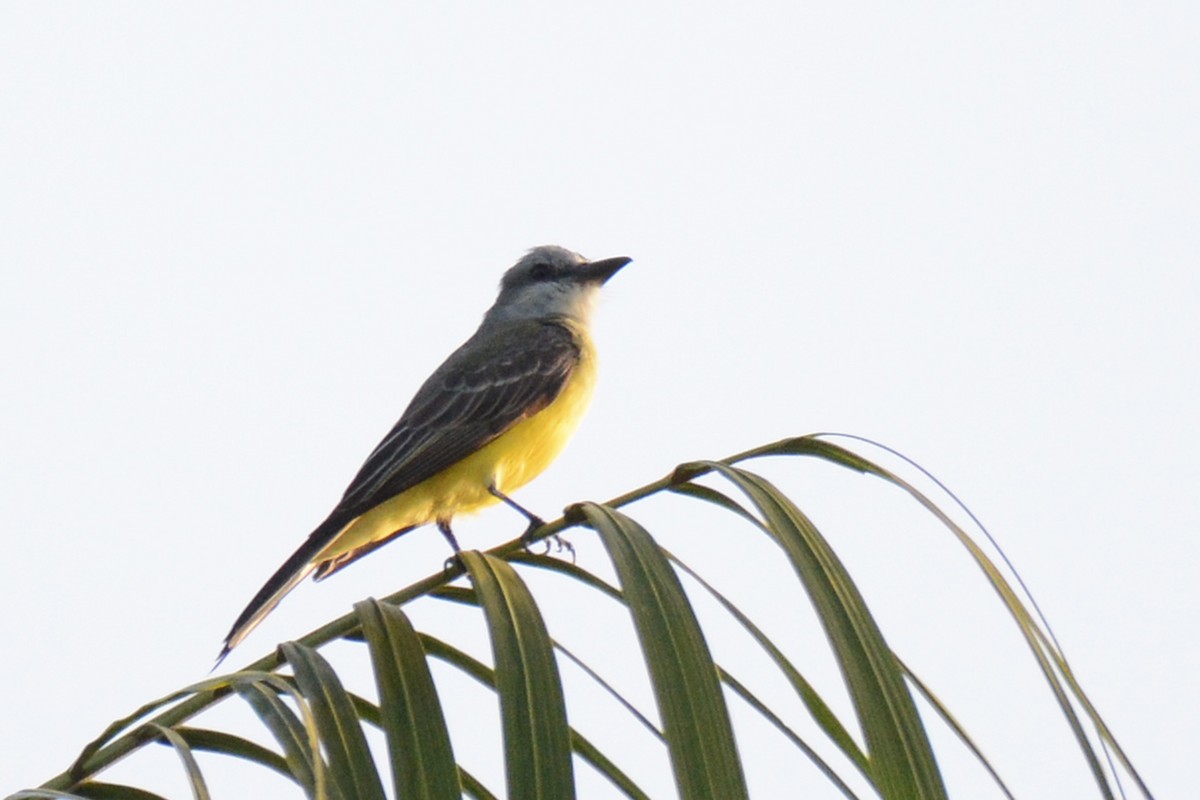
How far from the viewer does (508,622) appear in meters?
1.99

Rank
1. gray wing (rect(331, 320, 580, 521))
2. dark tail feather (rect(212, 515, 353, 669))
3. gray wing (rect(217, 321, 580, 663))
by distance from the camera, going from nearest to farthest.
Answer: dark tail feather (rect(212, 515, 353, 669)), gray wing (rect(217, 321, 580, 663)), gray wing (rect(331, 320, 580, 521))

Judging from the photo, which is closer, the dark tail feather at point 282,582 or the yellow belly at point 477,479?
the dark tail feather at point 282,582

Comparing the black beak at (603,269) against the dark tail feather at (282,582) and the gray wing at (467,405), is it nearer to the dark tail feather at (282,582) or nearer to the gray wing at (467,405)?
the gray wing at (467,405)

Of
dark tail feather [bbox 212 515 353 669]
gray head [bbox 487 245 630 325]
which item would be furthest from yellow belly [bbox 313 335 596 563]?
gray head [bbox 487 245 630 325]

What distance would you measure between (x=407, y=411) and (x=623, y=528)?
14.1 ft

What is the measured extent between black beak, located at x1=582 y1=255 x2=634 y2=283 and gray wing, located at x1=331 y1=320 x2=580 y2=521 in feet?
1.93

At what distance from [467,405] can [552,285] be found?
161 cm

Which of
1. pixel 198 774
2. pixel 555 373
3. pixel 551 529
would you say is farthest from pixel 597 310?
pixel 198 774

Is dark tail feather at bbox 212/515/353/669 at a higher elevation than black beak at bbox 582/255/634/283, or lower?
lower

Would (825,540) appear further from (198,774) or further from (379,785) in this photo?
(198,774)

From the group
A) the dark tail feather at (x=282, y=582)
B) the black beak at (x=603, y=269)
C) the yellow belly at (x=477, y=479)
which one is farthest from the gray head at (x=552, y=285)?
the dark tail feather at (x=282, y=582)

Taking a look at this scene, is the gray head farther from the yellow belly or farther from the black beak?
the yellow belly

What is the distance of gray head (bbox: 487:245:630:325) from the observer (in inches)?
288

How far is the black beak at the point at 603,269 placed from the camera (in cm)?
733
